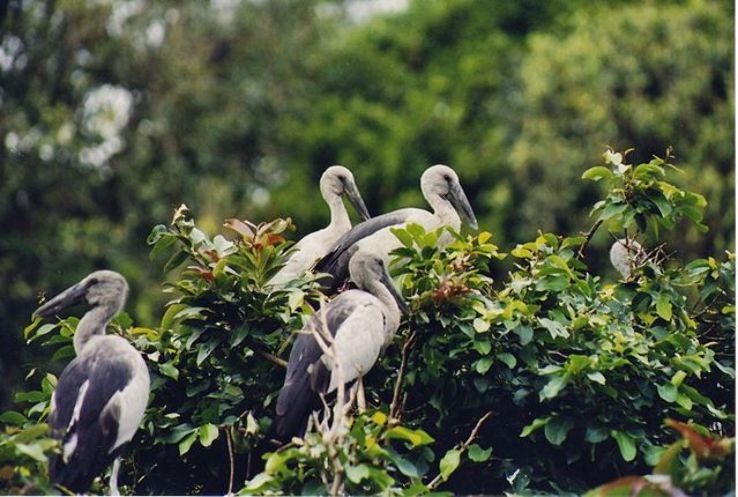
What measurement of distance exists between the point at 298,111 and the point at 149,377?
22322 mm

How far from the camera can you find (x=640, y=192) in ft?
28.9

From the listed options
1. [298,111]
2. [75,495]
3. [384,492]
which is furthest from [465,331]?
[298,111]

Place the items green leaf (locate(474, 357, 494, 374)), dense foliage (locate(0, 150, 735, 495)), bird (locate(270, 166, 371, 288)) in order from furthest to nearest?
bird (locate(270, 166, 371, 288)), dense foliage (locate(0, 150, 735, 495)), green leaf (locate(474, 357, 494, 374))

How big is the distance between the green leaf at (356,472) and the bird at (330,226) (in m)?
3.27

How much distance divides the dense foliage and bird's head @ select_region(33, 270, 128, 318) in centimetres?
25

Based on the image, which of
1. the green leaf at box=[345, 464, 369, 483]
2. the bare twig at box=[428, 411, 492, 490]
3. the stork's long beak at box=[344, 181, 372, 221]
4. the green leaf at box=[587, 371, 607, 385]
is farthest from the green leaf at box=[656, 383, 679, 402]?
the stork's long beak at box=[344, 181, 372, 221]

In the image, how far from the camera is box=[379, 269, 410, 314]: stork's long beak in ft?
27.8

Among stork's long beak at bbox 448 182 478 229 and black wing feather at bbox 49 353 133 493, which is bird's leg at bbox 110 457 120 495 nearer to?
black wing feather at bbox 49 353 133 493

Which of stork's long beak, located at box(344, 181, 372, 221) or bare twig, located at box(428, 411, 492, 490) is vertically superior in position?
stork's long beak, located at box(344, 181, 372, 221)

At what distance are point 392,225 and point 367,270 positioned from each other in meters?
1.09

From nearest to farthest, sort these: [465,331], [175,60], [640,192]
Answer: [465,331] < [640,192] < [175,60]

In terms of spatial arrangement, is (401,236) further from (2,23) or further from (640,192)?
(2,23)

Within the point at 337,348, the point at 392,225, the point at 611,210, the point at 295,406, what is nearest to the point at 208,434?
the point at 295,406

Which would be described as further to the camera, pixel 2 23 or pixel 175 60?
pixel 175 60
